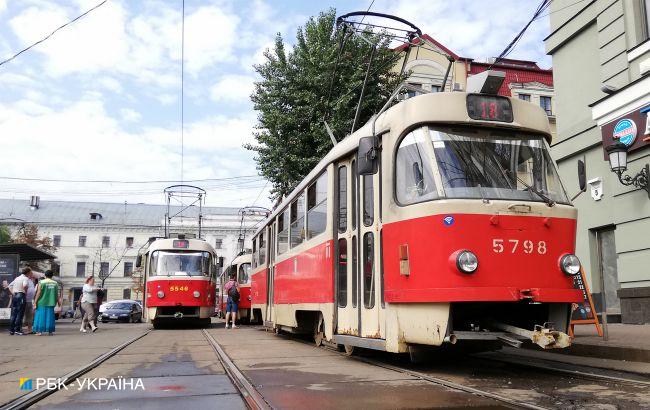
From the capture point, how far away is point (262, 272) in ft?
50.9

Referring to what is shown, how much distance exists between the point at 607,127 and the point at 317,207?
7.46 metres

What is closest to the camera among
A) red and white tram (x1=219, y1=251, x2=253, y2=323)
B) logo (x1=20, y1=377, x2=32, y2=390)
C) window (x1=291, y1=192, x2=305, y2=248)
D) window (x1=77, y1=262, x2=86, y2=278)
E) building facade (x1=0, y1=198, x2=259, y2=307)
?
logo (x1=20, y1=377, x2=32, y2=390)

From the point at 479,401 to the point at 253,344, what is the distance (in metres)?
6.87

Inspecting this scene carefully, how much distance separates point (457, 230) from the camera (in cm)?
603

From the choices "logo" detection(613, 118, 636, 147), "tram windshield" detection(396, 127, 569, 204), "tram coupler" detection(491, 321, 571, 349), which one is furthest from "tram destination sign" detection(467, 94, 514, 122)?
"logo" detection(613, 118, 636, 147)

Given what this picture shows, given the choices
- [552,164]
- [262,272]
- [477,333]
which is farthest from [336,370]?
[262,272]

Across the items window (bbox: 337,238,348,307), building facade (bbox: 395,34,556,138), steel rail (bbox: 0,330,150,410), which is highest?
building facade (bbox: 395,34,556,138)

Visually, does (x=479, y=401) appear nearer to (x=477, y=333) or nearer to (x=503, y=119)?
(x=477, y=333)

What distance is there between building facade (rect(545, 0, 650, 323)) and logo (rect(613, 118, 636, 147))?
0.07ft

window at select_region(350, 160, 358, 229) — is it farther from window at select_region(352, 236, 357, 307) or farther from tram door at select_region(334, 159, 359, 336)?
window at select_region(352, 236, 357, 307)

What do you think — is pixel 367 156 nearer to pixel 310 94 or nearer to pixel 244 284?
pixel 310 94

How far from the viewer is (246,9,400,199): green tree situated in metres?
18.5

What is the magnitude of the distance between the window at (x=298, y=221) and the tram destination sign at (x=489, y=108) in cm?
450

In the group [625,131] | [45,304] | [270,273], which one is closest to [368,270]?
[270,273]
